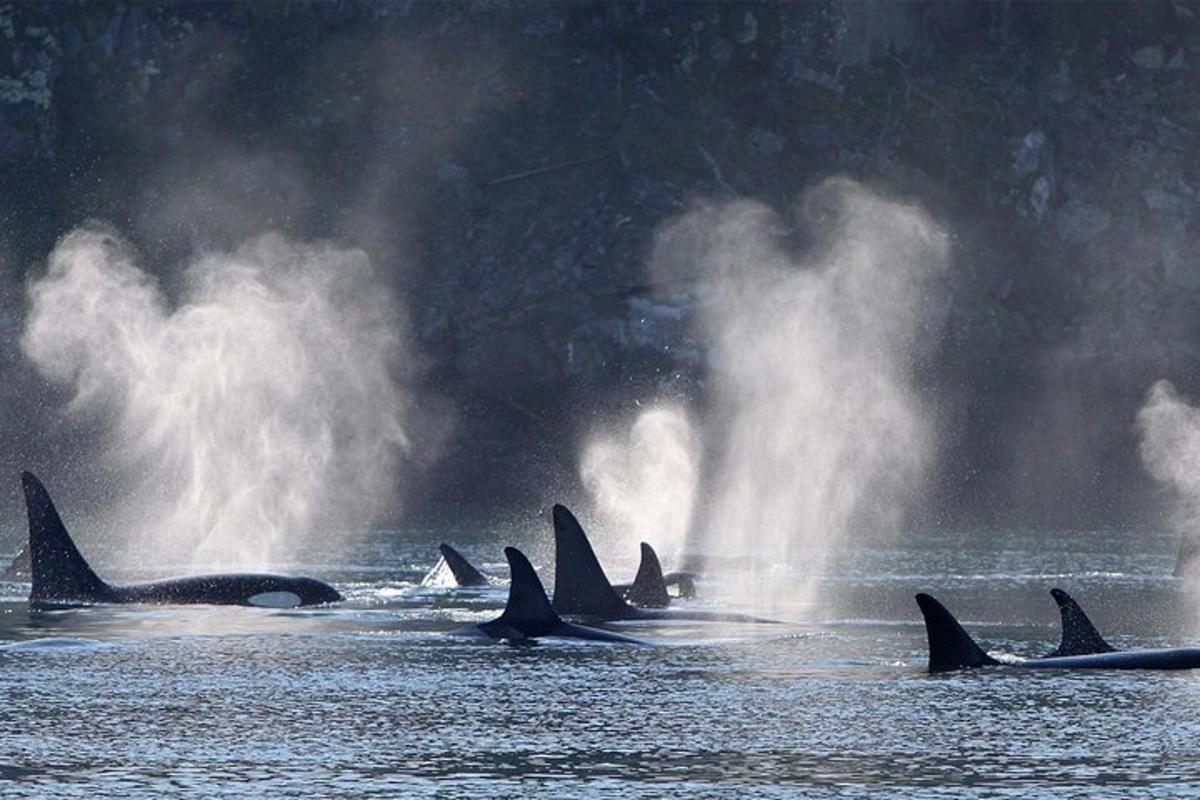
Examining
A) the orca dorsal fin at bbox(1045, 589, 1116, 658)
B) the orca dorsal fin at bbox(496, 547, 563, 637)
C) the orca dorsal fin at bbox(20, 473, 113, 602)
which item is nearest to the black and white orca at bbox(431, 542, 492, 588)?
the orca dorsal fin at bbox(20, 473, 113, 602)

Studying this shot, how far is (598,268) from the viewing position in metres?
157

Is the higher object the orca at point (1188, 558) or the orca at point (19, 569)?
the orca at point (1188, 558)

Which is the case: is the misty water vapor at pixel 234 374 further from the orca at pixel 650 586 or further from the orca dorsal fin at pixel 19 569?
the orca at pixel 650 586

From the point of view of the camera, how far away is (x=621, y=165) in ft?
552

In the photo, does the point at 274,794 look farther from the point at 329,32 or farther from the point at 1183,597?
the point at 329,32

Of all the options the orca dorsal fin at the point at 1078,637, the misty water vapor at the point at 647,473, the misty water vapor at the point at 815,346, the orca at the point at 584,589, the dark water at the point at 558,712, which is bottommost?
the dark water at the point at 558,712

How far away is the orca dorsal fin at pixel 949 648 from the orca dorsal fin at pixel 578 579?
34.1ft

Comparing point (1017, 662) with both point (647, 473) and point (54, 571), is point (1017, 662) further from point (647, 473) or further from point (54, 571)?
point (647, 473)

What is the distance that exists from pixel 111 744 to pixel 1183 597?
127 ft

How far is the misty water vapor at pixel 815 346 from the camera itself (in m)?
155

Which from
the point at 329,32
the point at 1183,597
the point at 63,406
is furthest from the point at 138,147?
the point at 1183,597

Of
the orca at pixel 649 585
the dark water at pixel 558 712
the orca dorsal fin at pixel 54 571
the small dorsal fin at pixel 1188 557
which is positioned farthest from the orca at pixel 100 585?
the small dorsal fin at pixel 1188 557

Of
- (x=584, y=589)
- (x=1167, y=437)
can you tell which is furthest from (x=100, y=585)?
(x=1167, y=437)

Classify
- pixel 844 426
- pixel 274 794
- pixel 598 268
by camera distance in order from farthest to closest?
pixel 844 426 < pixel 598 268 < pixel 274 794
